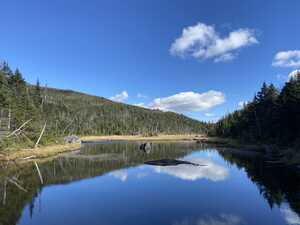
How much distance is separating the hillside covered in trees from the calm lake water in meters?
18.9

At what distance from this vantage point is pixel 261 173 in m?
41.1

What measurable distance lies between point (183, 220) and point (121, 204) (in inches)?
265

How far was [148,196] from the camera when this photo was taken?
28.7 metres

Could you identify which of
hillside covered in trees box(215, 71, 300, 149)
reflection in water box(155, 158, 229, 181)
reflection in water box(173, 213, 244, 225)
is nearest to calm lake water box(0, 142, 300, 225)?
reflection in water box(173, 213, 244, 225)

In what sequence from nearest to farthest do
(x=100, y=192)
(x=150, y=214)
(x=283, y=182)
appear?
(x=150, y=214)
(x=100, y=192)
(x=283, y=182)

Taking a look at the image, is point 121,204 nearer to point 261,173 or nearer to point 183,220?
point 183,220

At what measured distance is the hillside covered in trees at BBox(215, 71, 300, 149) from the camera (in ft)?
193

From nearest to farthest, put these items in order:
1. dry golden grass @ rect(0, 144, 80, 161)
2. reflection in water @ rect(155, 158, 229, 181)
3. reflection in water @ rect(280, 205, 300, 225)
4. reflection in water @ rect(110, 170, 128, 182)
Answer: reflection in water @ rect(280, 205, 300, 225) < reflection in water @ rect(110, 170, 128, 182) < reflection in water @ rect(155, 158, 229, 181) < dry golden grass @ rect(0, 144, 80, 161)

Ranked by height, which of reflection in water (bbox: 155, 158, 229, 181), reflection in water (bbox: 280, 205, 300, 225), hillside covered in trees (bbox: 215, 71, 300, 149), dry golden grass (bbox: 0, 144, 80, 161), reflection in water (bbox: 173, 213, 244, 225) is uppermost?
hillside covered in trees (bbox: 215, 71, 300, 149)

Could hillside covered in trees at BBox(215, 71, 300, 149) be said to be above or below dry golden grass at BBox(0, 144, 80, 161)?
above

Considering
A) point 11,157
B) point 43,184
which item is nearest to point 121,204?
point 43,184

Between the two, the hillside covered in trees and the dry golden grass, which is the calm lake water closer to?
the dry golden grass

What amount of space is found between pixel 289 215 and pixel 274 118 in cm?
5249

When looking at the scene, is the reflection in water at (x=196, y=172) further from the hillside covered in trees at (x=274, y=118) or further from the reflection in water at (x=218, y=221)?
the hillside covered in trees at (x=274, y=118)
